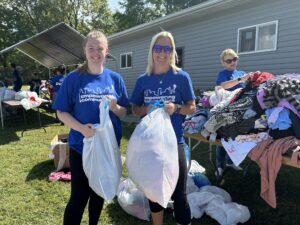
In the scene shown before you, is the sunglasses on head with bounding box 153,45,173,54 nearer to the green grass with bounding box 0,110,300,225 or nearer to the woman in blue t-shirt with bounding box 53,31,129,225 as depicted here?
the woman in blue t-shirt with bounding box 53,31,129,225

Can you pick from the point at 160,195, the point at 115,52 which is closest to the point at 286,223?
the point at 160,195

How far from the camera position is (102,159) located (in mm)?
2391

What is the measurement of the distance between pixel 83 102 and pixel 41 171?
10.9 ft

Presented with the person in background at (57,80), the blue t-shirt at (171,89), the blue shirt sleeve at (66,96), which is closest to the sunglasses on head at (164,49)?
the blue t-shirt at (171,89)

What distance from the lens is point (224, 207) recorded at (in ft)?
11.3

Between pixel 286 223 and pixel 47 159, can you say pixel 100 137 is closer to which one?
pixel 286 223

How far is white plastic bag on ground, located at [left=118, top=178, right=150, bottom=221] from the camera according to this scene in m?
3.52

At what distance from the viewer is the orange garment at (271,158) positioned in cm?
281

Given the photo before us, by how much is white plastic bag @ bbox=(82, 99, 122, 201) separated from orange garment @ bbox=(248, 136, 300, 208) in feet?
4.55

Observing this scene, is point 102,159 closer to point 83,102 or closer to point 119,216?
point 83,102

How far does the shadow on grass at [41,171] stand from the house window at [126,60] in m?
11.5

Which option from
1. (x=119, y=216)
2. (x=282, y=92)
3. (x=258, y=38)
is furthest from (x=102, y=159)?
(x=258, y=38)

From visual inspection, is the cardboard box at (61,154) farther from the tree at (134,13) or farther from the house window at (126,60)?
the tree at (134,13)

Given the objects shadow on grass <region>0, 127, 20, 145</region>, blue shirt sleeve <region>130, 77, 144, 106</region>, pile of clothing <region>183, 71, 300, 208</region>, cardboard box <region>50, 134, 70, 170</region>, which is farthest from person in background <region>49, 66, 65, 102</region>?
blue shirt sleeve <region>130, 77, 144, 106</region>
